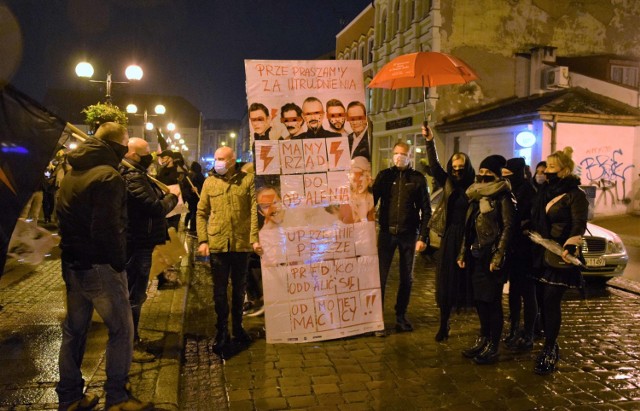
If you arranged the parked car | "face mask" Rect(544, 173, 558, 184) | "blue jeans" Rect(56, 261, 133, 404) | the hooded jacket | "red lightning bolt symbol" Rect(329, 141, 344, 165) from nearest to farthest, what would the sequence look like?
the hooded jacket → "blue jeans" Rect(56, 261, 133, 404) → "face mask" Rect(544, 173, 558, 184) → "red lightning bolt symbol" Rect(329, 141, 344, 165) → the parked car

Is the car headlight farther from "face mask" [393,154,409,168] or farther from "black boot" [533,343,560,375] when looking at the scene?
"face mask" [393,154,409,168]

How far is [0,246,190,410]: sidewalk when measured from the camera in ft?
13.7

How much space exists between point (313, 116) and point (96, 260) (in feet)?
8.88

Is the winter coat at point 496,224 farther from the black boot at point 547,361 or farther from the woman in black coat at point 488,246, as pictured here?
the black boot at point 547,361

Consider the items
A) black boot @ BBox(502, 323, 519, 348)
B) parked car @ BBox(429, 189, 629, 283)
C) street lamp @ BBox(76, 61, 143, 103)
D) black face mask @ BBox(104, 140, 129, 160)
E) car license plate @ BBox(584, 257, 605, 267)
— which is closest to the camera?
black face mask @ BBox(104, 140, 129, 160)

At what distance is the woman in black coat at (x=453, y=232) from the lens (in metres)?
5.41

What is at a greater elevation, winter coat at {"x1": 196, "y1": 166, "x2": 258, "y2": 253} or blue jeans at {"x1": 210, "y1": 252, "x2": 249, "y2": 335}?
winter coat at {"x1": 196, "y1": 166, "x2": 258, "y2": 253}

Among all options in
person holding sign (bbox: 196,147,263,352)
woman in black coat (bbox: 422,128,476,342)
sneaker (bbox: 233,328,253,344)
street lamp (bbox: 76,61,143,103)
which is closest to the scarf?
woman in black coat (bbox: 422,128,476,342)

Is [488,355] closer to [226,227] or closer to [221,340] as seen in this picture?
[221,340]

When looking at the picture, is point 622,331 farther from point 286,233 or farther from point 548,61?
point 548,61

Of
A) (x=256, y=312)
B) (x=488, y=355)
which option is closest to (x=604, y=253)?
(x=488, y=355)

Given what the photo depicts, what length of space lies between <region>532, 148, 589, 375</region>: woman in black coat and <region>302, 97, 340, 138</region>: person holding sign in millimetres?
2255

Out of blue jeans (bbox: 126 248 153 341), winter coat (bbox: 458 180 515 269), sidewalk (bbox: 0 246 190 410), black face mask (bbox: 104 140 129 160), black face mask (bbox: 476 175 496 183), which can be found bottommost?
sidewalk (bbox: 0 246 190 410)

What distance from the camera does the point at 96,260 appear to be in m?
3.66
